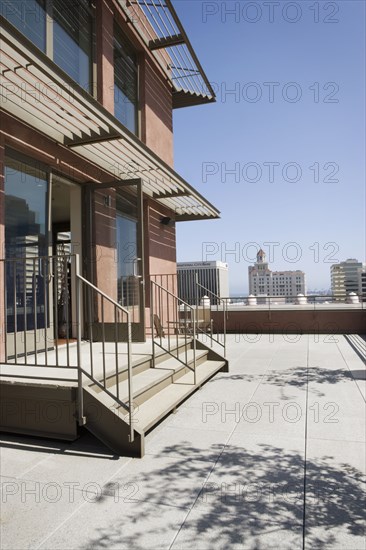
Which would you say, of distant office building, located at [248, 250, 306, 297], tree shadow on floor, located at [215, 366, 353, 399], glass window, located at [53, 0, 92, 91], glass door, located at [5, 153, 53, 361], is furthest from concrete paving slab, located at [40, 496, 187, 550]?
distant office building, located at [248, 250, 306, 297]

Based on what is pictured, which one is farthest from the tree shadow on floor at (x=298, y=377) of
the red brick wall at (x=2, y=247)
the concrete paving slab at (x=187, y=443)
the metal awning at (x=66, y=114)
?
the metal awning at (x=66, y=114)

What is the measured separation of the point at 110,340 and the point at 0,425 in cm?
226

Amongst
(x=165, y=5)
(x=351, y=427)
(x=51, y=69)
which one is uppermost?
(x=165, y=5)

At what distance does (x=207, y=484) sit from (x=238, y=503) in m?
0.27

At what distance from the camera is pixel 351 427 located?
329cm

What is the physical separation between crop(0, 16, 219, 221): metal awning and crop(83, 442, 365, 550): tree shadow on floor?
3148 millimetres

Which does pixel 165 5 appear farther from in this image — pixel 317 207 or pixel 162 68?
pixel 317 207

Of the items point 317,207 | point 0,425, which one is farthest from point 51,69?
point 317,207

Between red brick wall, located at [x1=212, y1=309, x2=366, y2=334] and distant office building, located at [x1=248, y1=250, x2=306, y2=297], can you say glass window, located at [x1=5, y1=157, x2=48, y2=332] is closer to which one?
red brick wall, located at [x1=212, y1=309, x2=366, y2=334]

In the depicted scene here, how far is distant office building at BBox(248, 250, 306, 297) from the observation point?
207 ft

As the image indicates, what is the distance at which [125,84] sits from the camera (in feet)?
22.0

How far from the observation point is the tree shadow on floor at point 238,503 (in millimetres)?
1828

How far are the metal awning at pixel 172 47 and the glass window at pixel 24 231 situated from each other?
355 centimetres

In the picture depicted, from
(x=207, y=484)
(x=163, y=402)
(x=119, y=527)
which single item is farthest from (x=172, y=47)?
(x=119, y=527)
